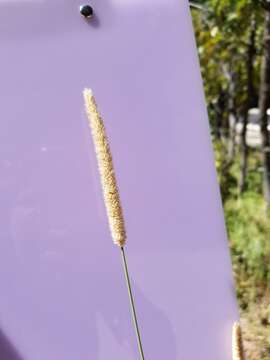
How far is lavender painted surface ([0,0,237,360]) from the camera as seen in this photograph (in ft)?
5.52

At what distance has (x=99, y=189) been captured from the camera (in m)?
1.73

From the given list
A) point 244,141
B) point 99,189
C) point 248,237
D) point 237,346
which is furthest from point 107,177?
point 244,141

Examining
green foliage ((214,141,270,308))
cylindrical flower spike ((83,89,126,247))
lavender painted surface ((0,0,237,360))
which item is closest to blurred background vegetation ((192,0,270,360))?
green foliage ((214,141,270,308))

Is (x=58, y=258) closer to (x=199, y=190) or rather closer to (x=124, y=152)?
(x=124, y=152)

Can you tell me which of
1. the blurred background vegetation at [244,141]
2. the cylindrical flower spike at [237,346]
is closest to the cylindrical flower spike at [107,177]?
the cylindrical flower spike at [237,346]

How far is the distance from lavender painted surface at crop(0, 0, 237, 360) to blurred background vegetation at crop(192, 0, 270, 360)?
4.37ft

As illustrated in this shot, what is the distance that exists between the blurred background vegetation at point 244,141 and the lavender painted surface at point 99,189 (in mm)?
1332

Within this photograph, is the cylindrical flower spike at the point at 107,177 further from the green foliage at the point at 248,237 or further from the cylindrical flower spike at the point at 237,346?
the green foliage at the point at 248,237

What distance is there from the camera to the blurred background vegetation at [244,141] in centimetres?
363

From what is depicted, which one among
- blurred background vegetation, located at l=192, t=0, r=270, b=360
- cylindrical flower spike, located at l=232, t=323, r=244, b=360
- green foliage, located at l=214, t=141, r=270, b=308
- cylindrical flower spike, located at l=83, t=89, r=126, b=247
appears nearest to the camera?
cylindrical flower spike, located at l=83, t=89, r=126, b=247

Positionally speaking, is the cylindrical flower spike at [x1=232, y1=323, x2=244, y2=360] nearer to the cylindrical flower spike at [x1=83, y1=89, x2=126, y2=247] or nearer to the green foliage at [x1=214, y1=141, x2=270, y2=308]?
the cylindrical flower spike at [x1=83, y1=89, x2=126, y2=247]

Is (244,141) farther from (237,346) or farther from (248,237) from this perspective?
(237,346)

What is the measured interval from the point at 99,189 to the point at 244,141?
432 cm

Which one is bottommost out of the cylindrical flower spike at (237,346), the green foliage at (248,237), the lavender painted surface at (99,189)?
the green foliage at (248,237)
